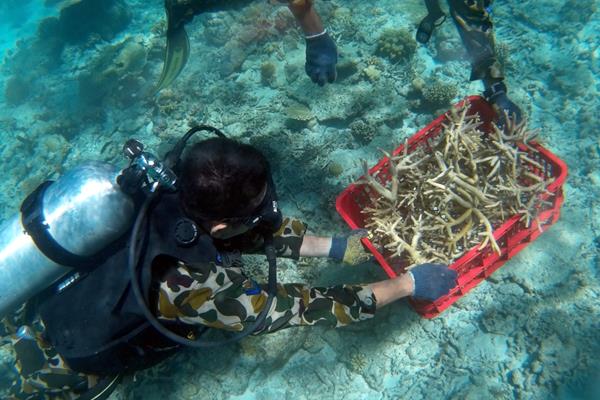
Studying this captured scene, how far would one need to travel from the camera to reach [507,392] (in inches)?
145

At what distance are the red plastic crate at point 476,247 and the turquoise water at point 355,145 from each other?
0.47 m

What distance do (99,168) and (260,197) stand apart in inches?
67.8

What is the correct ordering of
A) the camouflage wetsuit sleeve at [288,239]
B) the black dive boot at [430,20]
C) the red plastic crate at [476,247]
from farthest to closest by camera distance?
1. the black dive boot at [430,20]
2. the camouflage wetsuit sleeve at [288,239]
3. the red plastic crate at [476,247]

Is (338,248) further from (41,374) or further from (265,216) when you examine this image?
(41,374)

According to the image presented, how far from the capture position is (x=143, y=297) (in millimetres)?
2158

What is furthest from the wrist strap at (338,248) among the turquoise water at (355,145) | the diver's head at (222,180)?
the diver's head at (222,180)

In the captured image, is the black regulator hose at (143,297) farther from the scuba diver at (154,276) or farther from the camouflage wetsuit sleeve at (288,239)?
the camouflage wetsuit sleeve at (288,239)

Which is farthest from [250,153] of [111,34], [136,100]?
[111,34]

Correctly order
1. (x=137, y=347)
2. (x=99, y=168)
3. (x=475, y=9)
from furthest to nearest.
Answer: (x=475, y=9)
(x=99, y=168)
(x=137, y=347)

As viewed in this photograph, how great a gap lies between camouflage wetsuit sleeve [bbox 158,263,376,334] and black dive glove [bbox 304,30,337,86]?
111 inches

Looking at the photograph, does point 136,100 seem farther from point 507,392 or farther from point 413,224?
point 507,392

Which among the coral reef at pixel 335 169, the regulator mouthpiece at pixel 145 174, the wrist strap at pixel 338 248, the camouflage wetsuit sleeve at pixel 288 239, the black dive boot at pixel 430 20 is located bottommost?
the coral reef at pixel 335 169

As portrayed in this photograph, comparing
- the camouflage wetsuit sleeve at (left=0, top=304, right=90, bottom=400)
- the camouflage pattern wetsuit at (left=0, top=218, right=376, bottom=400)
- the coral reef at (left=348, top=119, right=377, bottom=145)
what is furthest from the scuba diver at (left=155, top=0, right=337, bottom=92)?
the camouflage wetsuit sleeve at (left=0, top=304, right=90, bottom=400)

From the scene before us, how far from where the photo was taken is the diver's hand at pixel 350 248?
3.92 meters
